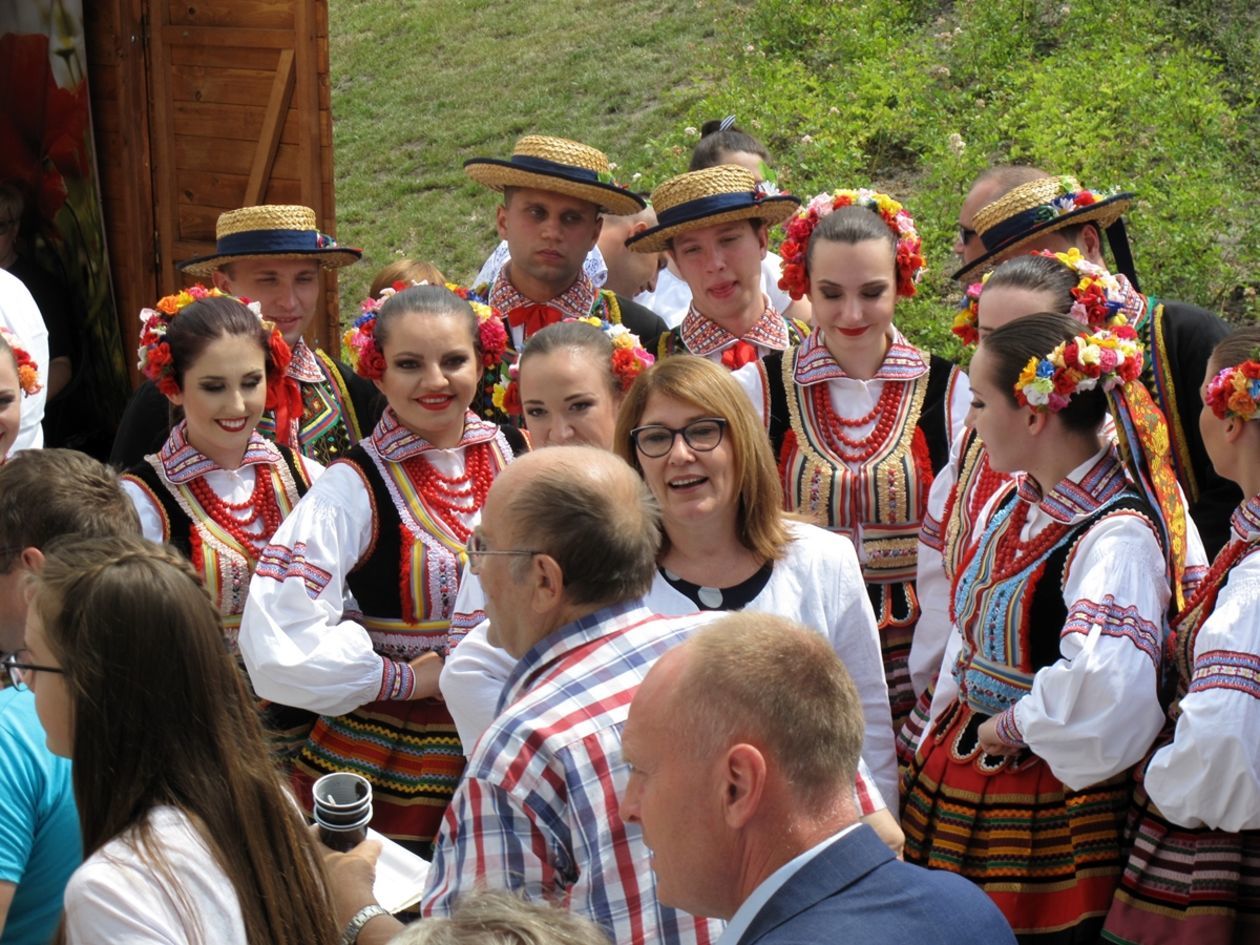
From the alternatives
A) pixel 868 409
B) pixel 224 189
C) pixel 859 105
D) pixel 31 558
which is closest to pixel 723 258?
pixel 868 409

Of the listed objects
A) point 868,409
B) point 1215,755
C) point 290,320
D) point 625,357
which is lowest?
point 1215,755

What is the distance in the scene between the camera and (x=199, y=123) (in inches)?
306

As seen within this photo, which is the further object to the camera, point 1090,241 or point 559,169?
point 559,169

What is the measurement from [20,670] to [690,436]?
1.61 metres

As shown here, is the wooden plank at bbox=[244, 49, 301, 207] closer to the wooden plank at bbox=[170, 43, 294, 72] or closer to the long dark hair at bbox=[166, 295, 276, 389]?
the wooden plank at bbox=[170, 43, 294, 72]

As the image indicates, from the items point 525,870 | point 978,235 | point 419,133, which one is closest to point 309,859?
point 525,870

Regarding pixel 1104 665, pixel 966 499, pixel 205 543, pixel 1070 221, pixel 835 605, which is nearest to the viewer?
pixel 1104 665

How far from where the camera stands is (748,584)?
11.6ft

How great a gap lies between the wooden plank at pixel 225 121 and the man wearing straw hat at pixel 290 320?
189cm

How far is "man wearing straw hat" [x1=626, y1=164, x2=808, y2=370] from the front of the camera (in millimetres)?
5125

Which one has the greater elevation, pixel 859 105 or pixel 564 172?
pixel 859 105

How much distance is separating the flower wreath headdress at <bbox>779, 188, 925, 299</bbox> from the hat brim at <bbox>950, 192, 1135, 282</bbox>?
36 centimetres

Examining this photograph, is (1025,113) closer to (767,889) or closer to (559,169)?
(559,169)

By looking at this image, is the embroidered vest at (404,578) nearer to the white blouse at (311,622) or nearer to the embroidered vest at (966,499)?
the white blouse at (311,622)
